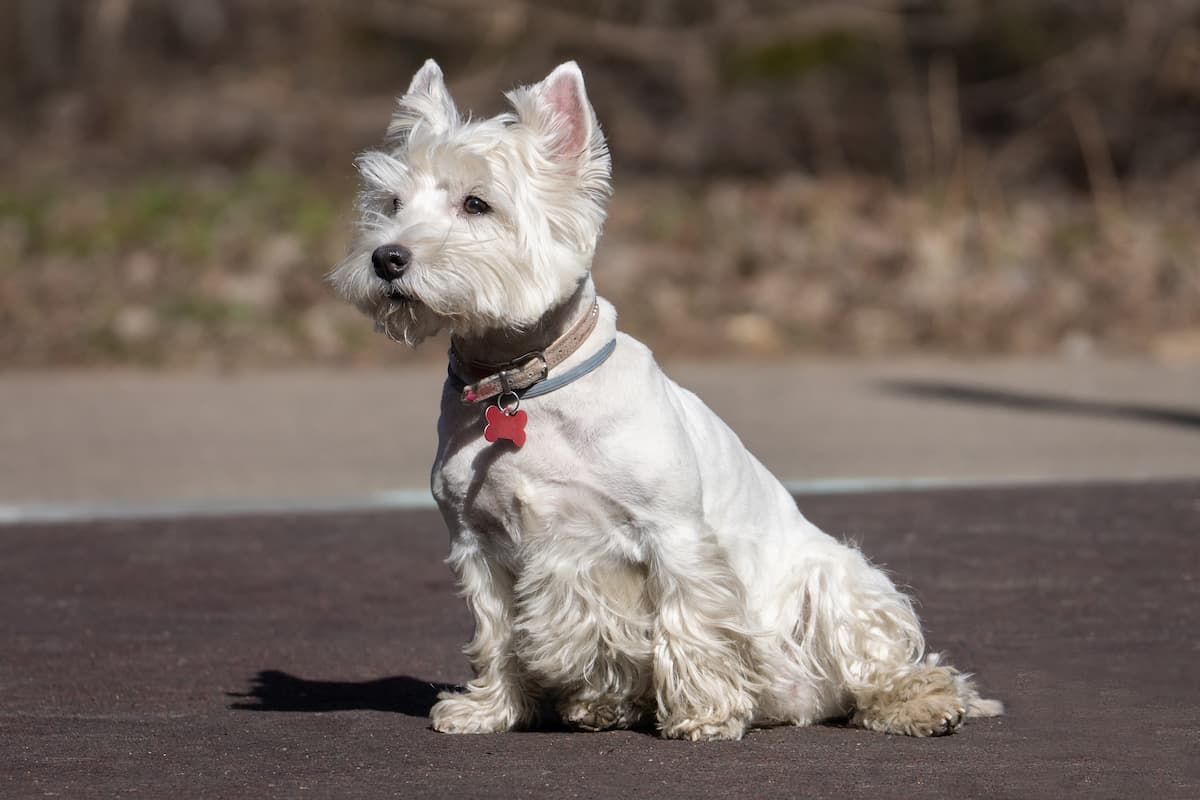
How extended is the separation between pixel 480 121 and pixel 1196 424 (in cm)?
864

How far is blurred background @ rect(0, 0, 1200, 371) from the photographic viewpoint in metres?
17.0

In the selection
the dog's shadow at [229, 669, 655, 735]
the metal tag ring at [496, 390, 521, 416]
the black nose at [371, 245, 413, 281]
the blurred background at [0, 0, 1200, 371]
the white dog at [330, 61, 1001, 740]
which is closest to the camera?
the black nose at [371, 245, 413, 281]

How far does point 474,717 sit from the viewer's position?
5.42 metres

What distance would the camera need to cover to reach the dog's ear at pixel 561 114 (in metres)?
5.15

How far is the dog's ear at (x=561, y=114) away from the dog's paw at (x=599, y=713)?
1.50m

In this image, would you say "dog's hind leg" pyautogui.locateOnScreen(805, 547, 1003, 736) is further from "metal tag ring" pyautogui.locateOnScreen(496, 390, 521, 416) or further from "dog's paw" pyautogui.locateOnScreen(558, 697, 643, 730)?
"metal tag ring" pyautogui.locateOnScreen(496, 390, 521, 416)

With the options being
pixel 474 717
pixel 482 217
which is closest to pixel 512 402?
pixel 482 217

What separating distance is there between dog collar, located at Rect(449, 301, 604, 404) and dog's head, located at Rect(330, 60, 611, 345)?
13cm

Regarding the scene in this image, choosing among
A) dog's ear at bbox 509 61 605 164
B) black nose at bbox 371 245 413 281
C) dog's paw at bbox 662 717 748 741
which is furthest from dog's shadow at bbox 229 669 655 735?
dog's ear at bbox 509 61 605 164

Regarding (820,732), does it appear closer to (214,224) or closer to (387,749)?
(387,749)

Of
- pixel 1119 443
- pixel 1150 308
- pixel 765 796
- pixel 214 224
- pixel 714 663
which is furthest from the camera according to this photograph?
pixel 214 224

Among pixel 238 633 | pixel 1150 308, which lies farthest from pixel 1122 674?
pixel 1150 308

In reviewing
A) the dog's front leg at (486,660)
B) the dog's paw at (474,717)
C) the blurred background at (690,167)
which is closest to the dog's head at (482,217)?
the dog's front leg at (486,660)

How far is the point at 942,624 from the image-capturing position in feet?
23.4
